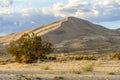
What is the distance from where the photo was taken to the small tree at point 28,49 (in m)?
44.1

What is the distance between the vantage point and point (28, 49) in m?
44.6

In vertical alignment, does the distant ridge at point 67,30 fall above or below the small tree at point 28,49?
above

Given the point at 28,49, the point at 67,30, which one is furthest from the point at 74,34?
the point at 28,49

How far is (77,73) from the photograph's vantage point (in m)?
27.1

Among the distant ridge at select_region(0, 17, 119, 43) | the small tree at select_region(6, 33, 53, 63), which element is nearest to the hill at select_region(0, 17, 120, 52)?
the distant ridge at select_region(0, 17, 119, 43)

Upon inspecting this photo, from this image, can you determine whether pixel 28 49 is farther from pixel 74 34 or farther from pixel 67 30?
pixel 67 30

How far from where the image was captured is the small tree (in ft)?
145

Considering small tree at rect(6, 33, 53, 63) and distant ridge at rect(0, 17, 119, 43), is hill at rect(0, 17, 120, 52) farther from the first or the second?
small tree at rect(6, 33, 53, 63)

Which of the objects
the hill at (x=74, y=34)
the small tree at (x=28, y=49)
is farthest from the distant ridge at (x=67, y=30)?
the small tree at (x=28, y=49)

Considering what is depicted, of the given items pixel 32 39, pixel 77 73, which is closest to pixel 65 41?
pixel 32 39

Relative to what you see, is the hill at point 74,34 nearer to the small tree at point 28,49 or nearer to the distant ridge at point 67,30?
the distant ridge at point 67,30

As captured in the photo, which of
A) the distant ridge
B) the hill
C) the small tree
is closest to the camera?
the small tree

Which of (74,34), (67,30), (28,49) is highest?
(67,30)

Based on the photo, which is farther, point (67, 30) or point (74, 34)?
point (67, 30)
